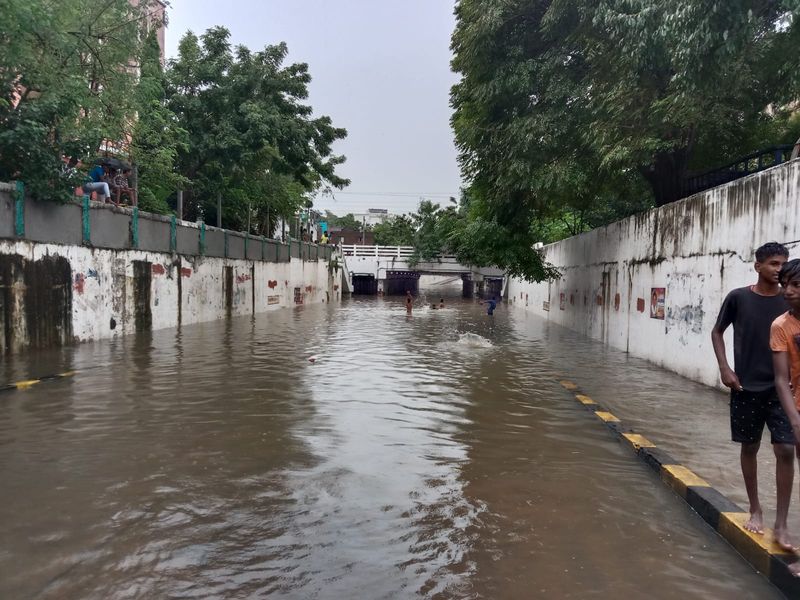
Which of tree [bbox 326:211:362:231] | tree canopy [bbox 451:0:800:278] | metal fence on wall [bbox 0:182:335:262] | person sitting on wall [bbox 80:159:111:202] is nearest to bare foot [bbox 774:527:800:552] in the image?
tree canopy [bbox 451:0:800:278]

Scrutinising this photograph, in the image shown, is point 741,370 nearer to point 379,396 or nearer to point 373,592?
point 373,592

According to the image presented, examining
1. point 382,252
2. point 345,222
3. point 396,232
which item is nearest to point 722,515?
point 382,252

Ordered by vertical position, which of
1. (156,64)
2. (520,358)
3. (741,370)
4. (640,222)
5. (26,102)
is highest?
(156,64)

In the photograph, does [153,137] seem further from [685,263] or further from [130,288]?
[685,263]

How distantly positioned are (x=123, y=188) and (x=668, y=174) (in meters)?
15.7

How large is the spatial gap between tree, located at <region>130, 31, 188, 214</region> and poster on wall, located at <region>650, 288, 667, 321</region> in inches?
532

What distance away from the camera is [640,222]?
13.9 metres

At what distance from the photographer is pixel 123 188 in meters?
18.6

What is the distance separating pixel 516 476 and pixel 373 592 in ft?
7.75

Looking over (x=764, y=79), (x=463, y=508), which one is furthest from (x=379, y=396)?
(x=764, y=79)

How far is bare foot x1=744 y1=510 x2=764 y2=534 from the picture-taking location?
13.0ft

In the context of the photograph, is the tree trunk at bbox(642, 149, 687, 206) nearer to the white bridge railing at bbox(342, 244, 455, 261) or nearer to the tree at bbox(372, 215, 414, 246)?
the white bridge railing at bbox(342, 244, 455, 261)

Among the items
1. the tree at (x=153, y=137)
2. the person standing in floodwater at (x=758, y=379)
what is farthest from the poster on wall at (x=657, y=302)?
the tree at (x=153, y=137)

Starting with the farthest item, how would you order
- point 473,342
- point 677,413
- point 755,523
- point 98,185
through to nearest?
point 473,342, point 98,185, point 677,413, point 755,523
